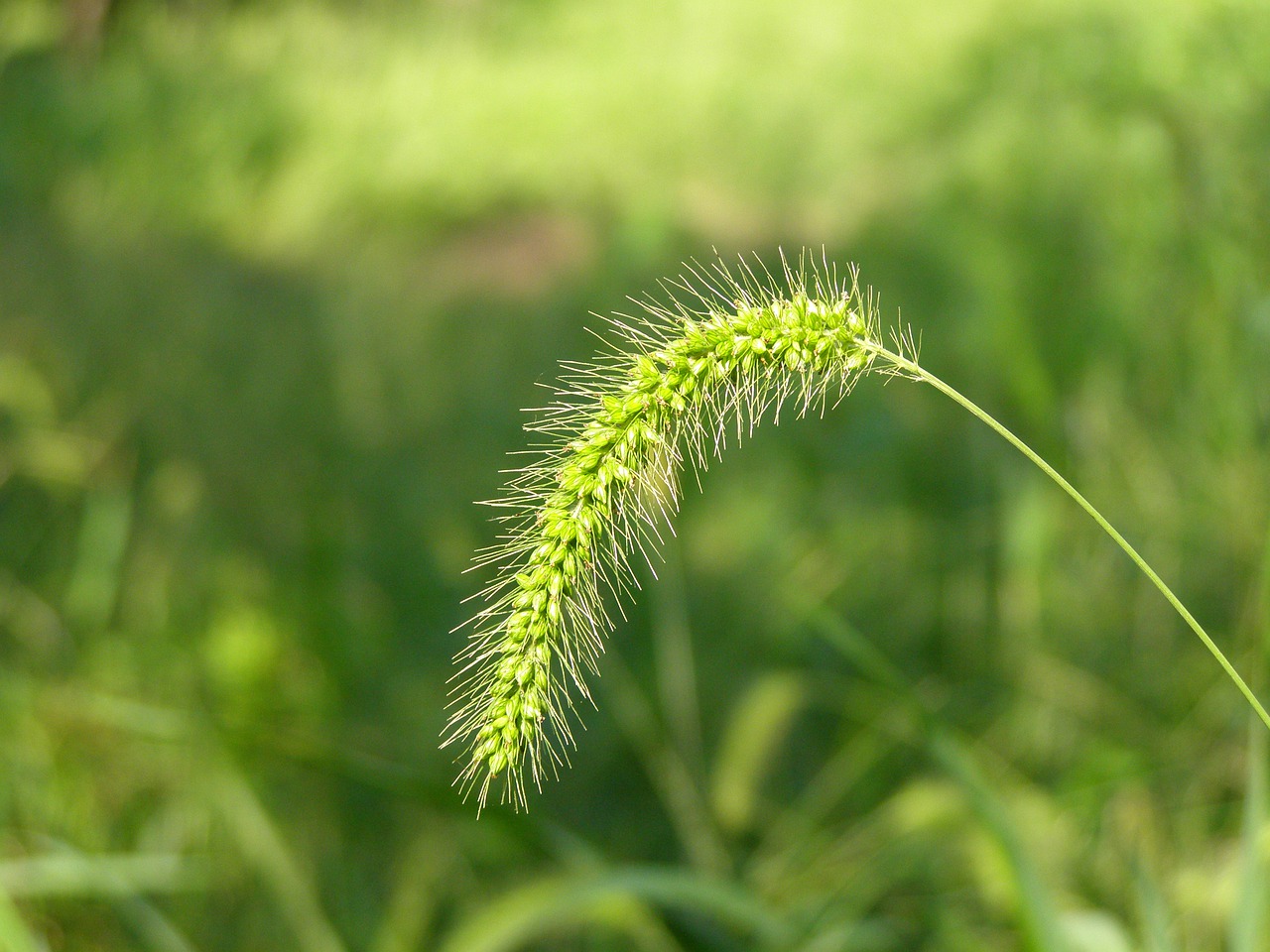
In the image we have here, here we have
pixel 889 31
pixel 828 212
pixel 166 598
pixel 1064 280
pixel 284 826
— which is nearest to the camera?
pixel 284 826

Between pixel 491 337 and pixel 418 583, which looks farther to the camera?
pixel 491 337

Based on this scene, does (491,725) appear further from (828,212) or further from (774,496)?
(828,212)

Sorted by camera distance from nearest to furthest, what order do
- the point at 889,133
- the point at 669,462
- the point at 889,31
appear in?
1. the point at 669,462
2. the point at 889,133
3. the point at 889,31

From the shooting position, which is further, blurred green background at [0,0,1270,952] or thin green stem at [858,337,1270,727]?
blurred green background at [0,0,1270,952]

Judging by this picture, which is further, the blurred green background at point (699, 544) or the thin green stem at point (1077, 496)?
the blurred green background at point (699, 544)

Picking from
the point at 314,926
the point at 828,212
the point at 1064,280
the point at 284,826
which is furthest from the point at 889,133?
the point at 314,926

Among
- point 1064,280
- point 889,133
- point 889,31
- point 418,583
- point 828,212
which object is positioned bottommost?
point 418,583

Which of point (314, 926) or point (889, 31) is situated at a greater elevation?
point (889, 31)

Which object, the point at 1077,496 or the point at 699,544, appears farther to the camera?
the point at 699,544
